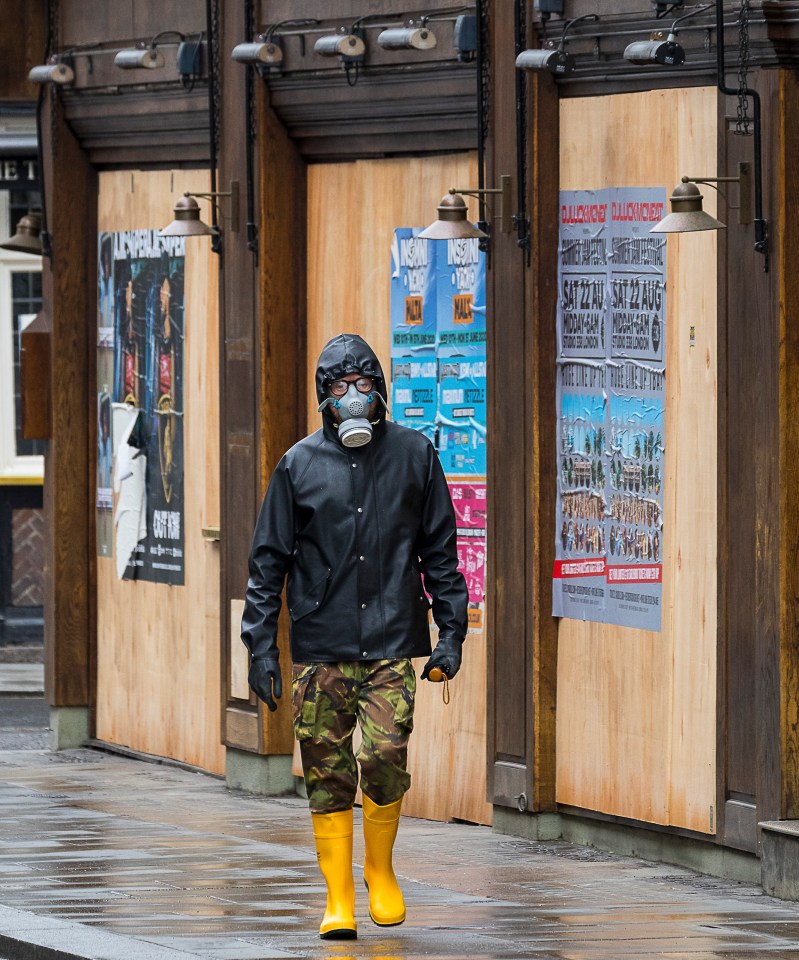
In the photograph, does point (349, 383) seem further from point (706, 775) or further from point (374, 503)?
point (706, 775)

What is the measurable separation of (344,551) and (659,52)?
2.64 meters

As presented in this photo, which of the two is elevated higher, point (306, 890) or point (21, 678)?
point (306, 890)

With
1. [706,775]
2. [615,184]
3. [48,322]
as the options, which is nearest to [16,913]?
[706,775]

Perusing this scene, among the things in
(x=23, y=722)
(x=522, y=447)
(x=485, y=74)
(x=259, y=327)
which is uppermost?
(x=485, y=74)

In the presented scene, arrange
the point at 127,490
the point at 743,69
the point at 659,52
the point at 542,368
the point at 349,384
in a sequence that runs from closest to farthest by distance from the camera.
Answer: the point at 349,384, the point at 743,69, the point at 659,52, the point at 542,368, the point at 127,490

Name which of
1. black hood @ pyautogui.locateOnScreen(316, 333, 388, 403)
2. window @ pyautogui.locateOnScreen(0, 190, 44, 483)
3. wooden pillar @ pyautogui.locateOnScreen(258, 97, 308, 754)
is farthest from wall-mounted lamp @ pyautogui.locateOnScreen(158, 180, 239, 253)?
window @ pyautogui.locateOnScreen(0, 190, 44, 483)

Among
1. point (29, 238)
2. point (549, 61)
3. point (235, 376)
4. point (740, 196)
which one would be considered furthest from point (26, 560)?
point (740, 196)

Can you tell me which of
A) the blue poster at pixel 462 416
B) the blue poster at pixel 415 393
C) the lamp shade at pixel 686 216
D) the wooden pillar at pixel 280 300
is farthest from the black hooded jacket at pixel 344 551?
the wooden pillar at pixel 280 300

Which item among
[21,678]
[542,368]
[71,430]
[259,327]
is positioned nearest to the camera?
[542,368]

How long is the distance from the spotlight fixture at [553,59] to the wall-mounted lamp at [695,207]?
123 cm

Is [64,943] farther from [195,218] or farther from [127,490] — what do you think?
[127,490]

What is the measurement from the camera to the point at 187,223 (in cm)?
1327

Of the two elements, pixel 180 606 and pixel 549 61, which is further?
pixel 180 606

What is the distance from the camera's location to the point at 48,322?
15.5 meters
